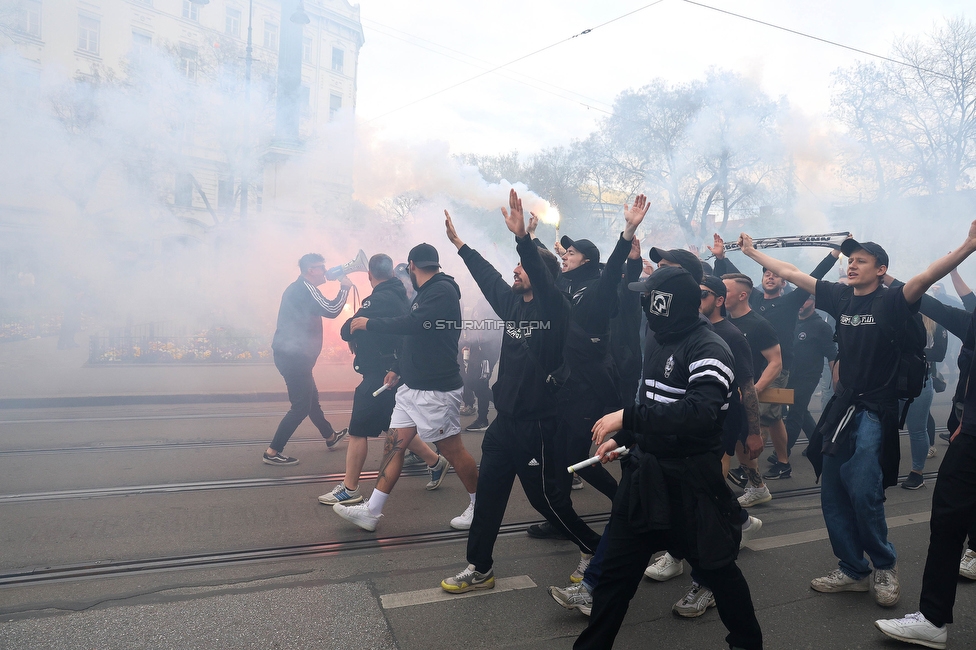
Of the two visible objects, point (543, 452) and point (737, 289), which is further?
point (737, 289)

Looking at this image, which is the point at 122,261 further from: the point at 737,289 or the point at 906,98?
the point at 906,98

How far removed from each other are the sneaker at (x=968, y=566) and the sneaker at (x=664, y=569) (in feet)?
5.27

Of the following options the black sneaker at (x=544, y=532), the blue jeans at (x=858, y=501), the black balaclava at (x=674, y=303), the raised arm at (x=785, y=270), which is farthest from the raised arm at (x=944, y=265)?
the black sneaker at (x=544, y=532)

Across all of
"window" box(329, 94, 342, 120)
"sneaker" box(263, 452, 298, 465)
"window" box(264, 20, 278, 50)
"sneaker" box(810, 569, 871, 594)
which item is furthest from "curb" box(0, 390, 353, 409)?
"window" box(264, 20, 278, 50)

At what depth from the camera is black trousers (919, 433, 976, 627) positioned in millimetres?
2857

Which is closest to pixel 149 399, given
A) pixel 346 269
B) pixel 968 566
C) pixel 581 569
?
pixel 346 269

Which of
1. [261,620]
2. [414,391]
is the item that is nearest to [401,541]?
[414,391]

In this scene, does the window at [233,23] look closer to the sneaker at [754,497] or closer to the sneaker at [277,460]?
the sneaker at [277,460]

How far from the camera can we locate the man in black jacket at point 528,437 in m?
3.34

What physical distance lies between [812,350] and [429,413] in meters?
4.05

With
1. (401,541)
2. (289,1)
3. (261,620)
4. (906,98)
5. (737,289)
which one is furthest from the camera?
(906,98)

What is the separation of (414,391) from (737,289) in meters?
2.60

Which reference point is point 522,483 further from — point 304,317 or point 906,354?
point 304,317

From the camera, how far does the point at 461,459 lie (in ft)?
14.0
